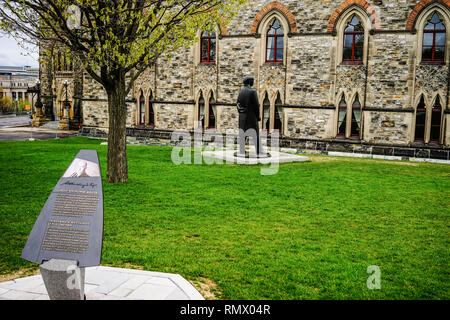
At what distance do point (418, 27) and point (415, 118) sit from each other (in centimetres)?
419

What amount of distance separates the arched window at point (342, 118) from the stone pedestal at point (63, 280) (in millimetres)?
18125

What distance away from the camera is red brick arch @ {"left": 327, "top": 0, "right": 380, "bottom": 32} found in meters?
19.2

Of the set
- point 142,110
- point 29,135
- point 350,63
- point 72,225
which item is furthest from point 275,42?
point 29,135

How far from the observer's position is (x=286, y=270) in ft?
18.8

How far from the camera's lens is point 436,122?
1897 cm

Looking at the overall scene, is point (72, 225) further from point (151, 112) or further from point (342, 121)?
point (151, 112)

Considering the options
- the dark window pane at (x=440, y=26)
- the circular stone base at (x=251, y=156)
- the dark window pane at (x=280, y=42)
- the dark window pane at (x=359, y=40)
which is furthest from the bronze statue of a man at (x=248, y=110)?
the dark window pane at (x=440, y=26)

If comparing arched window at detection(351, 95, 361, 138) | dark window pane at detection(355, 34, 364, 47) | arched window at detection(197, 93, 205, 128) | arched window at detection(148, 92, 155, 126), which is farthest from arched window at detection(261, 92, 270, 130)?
arched window at detection(148, 92, 155, 126)

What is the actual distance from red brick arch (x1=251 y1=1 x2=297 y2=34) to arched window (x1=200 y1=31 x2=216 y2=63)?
261cm

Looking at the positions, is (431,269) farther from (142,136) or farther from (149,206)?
(142,136)

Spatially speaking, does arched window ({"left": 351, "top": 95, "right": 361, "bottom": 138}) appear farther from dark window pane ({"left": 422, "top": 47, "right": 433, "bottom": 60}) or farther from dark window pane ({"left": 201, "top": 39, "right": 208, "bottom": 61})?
dark window pane ({"left": 201, "top": 39, "right": 208, "bottom": 61})

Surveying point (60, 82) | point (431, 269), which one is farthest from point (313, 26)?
point (60, 82)

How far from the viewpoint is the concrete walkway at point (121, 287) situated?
4.66 metres

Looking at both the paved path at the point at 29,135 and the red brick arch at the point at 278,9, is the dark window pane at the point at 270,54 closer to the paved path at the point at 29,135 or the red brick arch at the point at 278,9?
the red brick arch at the point at 278,9
